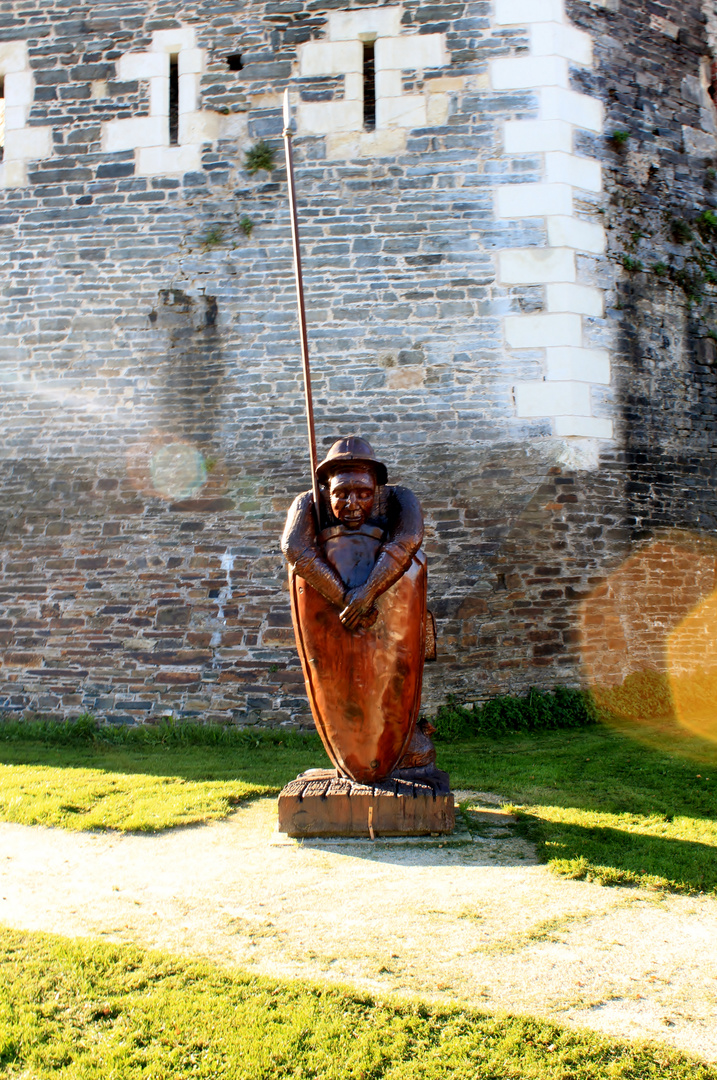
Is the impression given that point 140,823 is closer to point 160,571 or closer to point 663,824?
point 663,824

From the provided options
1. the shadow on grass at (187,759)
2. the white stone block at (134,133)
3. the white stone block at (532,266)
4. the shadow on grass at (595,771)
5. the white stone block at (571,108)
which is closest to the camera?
the shadow on grass at (595,771)

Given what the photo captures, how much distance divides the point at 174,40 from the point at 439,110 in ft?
9.70

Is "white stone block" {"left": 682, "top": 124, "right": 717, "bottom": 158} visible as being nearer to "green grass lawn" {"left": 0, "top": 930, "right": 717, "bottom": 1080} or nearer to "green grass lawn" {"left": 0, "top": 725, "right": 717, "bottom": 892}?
"green grass lawn" {"left": 0, "top": 725, "right": 717, "bottom": 892}

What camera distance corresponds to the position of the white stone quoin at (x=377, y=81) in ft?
25.7

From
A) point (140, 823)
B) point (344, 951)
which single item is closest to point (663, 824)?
point (344, 951)

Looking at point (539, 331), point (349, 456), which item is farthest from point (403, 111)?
point (349, 456)

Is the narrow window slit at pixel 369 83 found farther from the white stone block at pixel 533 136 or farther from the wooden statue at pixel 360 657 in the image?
the wooden statue at pixel 360 657

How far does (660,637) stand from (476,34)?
6.39 m

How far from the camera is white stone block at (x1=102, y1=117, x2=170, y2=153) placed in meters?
8.14

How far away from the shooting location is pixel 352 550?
3775mm

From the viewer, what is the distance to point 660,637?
770cm

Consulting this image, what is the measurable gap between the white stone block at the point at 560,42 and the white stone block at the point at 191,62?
11.3ft

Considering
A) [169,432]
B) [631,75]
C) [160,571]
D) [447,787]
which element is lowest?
[447,787]

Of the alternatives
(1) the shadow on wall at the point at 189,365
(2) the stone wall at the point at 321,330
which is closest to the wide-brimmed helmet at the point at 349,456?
(2) the stone wall at the point at 321,330
